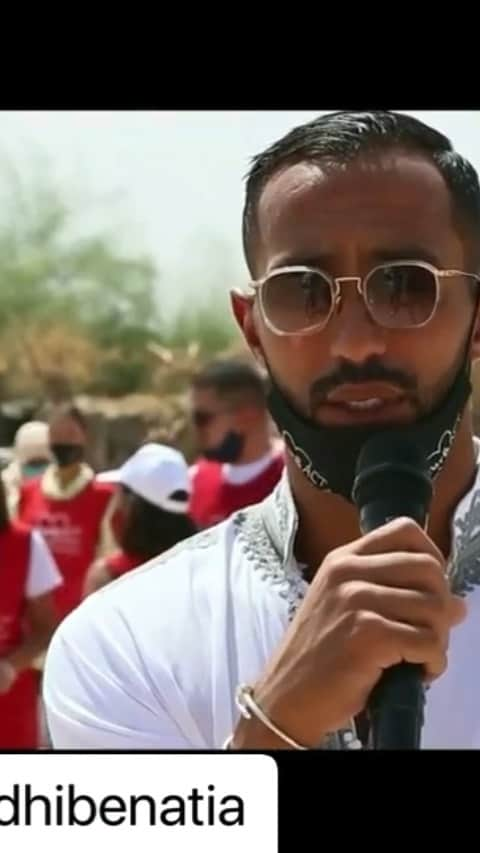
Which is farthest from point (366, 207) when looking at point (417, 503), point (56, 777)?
point (56, 777)

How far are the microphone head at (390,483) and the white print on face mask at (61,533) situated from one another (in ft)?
3.86

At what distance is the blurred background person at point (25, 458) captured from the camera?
271cm

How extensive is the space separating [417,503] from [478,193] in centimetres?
56

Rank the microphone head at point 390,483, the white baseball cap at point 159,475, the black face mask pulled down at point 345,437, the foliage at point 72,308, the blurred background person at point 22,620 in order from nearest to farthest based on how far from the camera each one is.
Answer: the microphone head at point 390,483
the black face mask pulled down at point 345,437
the foliage at point 72,308
the blurred background person at point 22,620
the white baseball cap at point 159,475

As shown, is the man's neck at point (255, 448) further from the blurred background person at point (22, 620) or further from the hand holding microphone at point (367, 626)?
the hand holding microphone at point (367, 626)

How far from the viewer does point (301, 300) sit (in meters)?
2.11

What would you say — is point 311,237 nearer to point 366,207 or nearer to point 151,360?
point 366,207

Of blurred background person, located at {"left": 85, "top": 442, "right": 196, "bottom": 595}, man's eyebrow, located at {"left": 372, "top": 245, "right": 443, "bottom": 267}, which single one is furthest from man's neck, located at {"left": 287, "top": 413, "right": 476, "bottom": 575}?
blurred background person, located at {"left": 85, "top": 442, "right": 196, "bottom": 595}

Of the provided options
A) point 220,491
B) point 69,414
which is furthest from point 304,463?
point 69,414

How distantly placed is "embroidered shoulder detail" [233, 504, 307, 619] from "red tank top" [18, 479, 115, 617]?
609 mm

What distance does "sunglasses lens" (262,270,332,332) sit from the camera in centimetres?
210

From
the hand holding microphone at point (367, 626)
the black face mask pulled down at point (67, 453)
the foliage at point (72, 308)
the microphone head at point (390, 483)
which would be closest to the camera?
the hand holding microphone at point (367, 626)

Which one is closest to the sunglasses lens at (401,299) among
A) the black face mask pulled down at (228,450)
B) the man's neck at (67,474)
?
the black face mask pulled down at (228,450)

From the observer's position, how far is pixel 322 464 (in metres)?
2.07
